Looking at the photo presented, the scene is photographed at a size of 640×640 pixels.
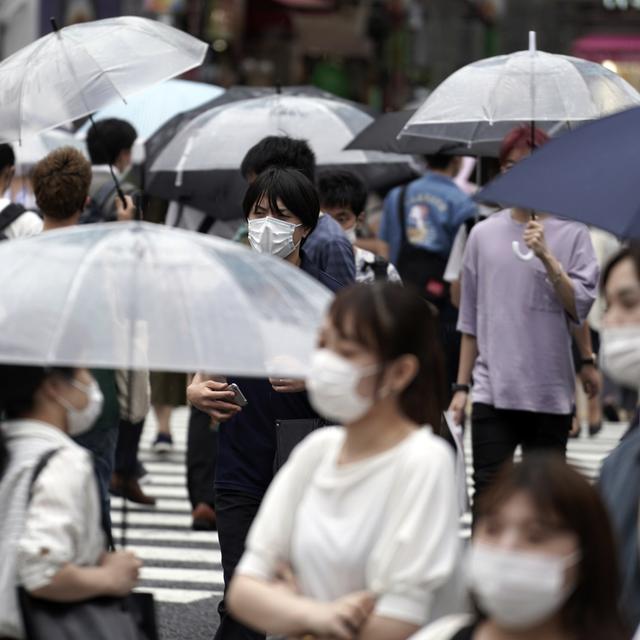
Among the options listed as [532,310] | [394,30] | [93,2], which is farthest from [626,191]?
[394,30]

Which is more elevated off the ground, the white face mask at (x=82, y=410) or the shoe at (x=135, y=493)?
the white face mask at (x=82, y=410)

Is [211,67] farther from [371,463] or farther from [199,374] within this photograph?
[371,463]

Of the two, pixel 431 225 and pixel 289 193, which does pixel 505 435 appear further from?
pixel 431 225

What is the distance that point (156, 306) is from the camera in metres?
4.36

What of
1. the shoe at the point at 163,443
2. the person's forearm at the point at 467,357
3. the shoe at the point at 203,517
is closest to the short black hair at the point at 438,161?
the shoe at the point at 203,517

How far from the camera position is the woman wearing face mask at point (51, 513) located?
4.19 meters

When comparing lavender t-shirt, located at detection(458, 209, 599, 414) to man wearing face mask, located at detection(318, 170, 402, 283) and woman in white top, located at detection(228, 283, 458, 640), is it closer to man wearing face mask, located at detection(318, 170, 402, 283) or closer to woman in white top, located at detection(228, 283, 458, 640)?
man wearing face mask, located at detection(318, 170, 402, 283)

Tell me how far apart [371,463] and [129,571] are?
0.70 metres

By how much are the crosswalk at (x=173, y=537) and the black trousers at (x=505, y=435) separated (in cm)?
50

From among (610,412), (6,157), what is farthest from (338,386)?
(610,412)

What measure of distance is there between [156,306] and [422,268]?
21.9 feet

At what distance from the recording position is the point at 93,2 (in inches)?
1260

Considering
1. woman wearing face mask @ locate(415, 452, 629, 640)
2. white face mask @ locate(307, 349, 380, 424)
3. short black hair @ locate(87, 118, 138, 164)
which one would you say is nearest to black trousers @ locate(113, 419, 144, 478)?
short black hair @ locate(87, 118, 138, 164)

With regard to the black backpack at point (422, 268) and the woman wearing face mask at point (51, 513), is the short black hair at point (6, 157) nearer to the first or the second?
the black backpack at point (422, 268)
